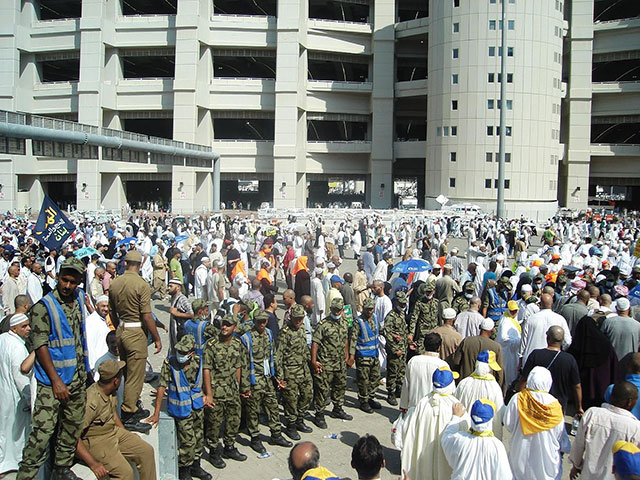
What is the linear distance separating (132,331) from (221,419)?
1.50m

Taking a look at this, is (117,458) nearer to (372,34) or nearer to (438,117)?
(438,117)

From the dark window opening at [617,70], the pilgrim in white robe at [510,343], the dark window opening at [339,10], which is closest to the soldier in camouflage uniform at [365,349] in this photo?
the pilgrim in white robe at [510,343]

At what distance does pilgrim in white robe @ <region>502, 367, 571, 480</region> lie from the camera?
520 centimetres

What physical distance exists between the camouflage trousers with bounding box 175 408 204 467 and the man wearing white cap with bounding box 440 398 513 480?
9.69 feet

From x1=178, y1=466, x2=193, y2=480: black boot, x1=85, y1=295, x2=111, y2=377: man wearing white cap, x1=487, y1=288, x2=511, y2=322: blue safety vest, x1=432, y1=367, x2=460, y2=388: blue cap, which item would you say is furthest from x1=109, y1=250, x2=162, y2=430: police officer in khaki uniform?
x1=487, y1=288, x2=511, y2=322: blue safety vest

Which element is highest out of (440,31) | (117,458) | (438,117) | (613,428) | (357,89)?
(440,31)

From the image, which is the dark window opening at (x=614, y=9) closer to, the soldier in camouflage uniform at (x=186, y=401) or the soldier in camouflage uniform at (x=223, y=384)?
the soldier in camouflage uniform at (x=223, y=384)

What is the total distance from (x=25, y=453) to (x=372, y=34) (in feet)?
178

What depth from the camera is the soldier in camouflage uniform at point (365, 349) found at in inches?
322

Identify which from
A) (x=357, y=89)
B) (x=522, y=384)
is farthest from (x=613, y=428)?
(x=357, y=89)

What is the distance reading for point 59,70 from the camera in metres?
58.4

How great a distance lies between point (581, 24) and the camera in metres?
52.3

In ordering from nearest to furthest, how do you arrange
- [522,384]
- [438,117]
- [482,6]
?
[522,384], [482,6], [438,117]

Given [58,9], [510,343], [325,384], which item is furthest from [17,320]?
[58,9]
